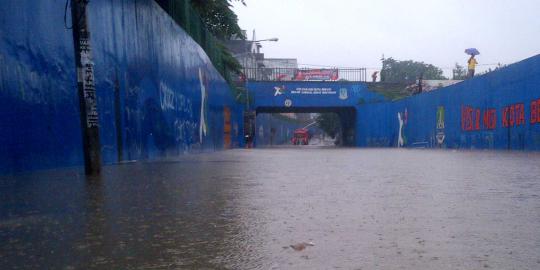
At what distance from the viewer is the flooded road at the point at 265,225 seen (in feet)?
7.14

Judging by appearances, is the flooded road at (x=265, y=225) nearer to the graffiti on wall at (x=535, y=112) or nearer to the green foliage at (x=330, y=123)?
the graffiti on wall at (x=535, y=112)

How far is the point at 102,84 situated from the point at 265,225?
582 cm

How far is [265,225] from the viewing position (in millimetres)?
2961

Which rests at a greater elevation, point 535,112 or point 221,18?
point 221,18

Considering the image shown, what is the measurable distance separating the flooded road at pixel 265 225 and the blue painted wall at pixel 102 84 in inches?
44.1

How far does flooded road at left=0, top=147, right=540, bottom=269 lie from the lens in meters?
2.18

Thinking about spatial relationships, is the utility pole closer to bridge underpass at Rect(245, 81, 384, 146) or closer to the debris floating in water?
the debris floating in water

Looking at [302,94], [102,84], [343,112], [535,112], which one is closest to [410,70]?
[343,112]

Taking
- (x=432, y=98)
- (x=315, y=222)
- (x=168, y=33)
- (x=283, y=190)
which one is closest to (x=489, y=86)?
(x=432, y=98)

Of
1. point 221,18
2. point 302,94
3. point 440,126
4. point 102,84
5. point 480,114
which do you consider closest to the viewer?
point 102,84

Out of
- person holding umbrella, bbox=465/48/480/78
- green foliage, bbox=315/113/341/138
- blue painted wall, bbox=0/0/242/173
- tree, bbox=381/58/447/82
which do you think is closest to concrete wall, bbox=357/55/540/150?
person holding umbrella, bbox=465/48/480/78

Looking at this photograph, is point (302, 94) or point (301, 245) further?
point (302, 94)

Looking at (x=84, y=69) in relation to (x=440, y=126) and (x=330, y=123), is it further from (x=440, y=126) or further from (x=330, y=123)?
(x=330, y=123)

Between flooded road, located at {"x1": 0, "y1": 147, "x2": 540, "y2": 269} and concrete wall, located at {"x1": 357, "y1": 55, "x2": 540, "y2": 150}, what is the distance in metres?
11.5
